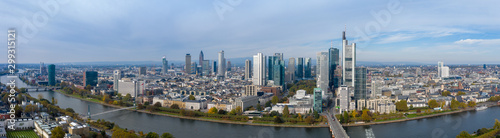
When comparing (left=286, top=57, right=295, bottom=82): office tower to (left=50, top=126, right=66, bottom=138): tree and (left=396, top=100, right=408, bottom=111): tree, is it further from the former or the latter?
(left=50, top=126, right=66, bottom=138): tree

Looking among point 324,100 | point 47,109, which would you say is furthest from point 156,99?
point 324,100

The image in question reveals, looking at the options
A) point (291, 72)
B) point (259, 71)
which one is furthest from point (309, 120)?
point (291, 72)

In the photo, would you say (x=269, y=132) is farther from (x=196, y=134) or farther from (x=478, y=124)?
(x=478, y=124)

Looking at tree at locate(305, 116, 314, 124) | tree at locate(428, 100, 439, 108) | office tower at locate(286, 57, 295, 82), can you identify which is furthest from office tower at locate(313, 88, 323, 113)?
office tower at locate(286, 57, 295, 82)

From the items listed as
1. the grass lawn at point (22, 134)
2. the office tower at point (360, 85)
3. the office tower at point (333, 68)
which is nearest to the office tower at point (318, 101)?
the office tower at point (360, 85)

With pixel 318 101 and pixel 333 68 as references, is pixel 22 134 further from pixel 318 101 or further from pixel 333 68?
pixel 333 68

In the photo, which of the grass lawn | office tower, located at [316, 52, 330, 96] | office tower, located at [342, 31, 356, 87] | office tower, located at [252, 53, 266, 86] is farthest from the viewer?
office tower, located at [252, 53, 266, 86]

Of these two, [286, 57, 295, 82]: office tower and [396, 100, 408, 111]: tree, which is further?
[286, 57, 295, 82]: office tower
